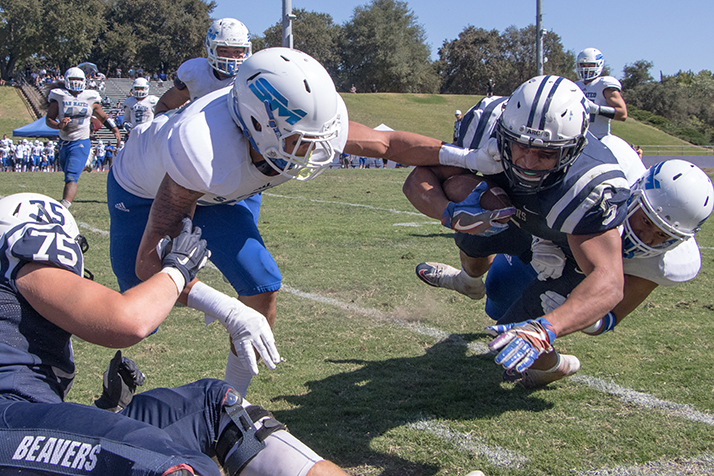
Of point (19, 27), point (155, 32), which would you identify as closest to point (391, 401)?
point (19, 27)

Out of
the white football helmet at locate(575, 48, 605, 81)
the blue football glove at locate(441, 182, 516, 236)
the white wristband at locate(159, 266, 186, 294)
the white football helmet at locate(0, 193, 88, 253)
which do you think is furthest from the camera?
the white football helmet at locate(575, 48, 605, 81)

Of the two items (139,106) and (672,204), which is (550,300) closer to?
(672,204)

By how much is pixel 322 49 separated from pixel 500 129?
226ft

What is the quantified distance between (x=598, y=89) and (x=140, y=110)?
26.6 ft

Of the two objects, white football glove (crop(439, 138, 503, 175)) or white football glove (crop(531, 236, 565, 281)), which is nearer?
white football glove (crop(439, 138, 503, 175))

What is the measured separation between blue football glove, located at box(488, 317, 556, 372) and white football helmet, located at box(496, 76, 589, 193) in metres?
0.78

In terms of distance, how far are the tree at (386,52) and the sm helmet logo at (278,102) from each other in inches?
2529

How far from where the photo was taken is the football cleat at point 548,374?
132 inches

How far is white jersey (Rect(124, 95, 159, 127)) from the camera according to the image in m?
11.2

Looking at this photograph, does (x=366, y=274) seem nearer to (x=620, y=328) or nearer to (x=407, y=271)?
(x=407, y=271)

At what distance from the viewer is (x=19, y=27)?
48.8 metres

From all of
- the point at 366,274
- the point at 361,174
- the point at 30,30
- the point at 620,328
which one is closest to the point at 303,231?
the point at 366,274

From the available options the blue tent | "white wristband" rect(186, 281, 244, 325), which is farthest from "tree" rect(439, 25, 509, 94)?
"white wristband" rect(186, 281, 244, 325)

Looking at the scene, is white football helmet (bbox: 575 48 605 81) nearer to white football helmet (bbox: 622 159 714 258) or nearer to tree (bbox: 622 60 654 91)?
white football helmet (bbox: 622 159 714 258)
